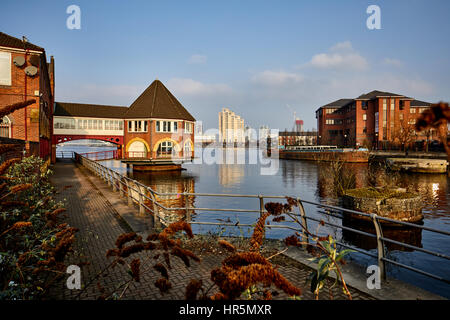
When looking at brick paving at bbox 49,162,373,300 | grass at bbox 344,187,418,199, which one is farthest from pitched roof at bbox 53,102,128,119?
grass at bbox 344,187,418,199

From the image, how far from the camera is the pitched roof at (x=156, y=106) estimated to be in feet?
147

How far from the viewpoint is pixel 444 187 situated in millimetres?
26031

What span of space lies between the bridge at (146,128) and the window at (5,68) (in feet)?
63.4

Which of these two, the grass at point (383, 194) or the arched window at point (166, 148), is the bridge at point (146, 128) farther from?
the grass at point (383, 194)

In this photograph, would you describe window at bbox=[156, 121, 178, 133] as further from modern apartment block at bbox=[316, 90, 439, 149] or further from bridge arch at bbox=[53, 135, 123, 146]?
modern apartment block at bbox=[316, 90, 439, 149]

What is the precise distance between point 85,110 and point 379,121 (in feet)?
211

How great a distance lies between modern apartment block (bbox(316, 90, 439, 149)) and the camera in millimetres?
65594

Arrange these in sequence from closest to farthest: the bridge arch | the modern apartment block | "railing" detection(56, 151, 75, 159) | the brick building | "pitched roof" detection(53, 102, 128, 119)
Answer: the brick building
the bridge arch
"pitched roof" detection(53, 102, 128, 119)
"railing" detection(56, 151, 75, 159)
the modern apartment block

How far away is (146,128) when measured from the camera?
44.4 m

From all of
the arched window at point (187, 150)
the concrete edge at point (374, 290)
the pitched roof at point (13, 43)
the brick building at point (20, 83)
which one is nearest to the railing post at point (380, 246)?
the concrete edge at point (374, 290)

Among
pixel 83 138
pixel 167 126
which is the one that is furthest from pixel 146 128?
pixel 83 138
